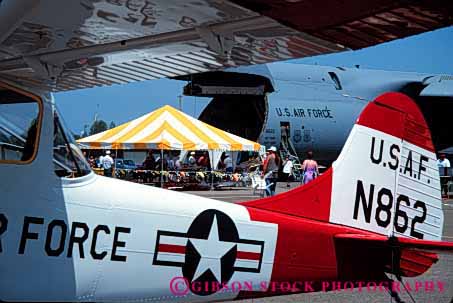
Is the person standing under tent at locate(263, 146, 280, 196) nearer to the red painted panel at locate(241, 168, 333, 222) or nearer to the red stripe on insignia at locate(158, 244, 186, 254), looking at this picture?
the red painted panel at locate(241, 168, 333, 222)

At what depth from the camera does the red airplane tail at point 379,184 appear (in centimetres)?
439

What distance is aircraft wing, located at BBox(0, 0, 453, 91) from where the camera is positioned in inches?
105

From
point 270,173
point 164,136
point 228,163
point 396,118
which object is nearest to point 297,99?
point 228,163

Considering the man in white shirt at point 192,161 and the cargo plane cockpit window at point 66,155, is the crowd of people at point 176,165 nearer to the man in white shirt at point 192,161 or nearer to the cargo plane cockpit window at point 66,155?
the man in white shirt at point 192,161

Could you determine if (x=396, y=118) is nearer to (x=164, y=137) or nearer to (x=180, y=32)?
(x=180, y=32)

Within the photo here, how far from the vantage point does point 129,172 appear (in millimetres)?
22016

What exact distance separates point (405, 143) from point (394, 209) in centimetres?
51

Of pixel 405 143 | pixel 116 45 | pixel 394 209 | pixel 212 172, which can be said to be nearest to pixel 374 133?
pixel 405 143

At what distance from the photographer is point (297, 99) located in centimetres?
2959

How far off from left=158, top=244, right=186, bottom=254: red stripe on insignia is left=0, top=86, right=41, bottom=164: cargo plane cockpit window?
0.97 m

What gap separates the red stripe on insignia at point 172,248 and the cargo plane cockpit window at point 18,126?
97cm

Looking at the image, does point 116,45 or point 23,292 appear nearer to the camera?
point 23,292

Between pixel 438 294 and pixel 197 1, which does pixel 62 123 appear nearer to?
pixel 197 1

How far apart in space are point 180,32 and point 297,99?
26.5 metres
